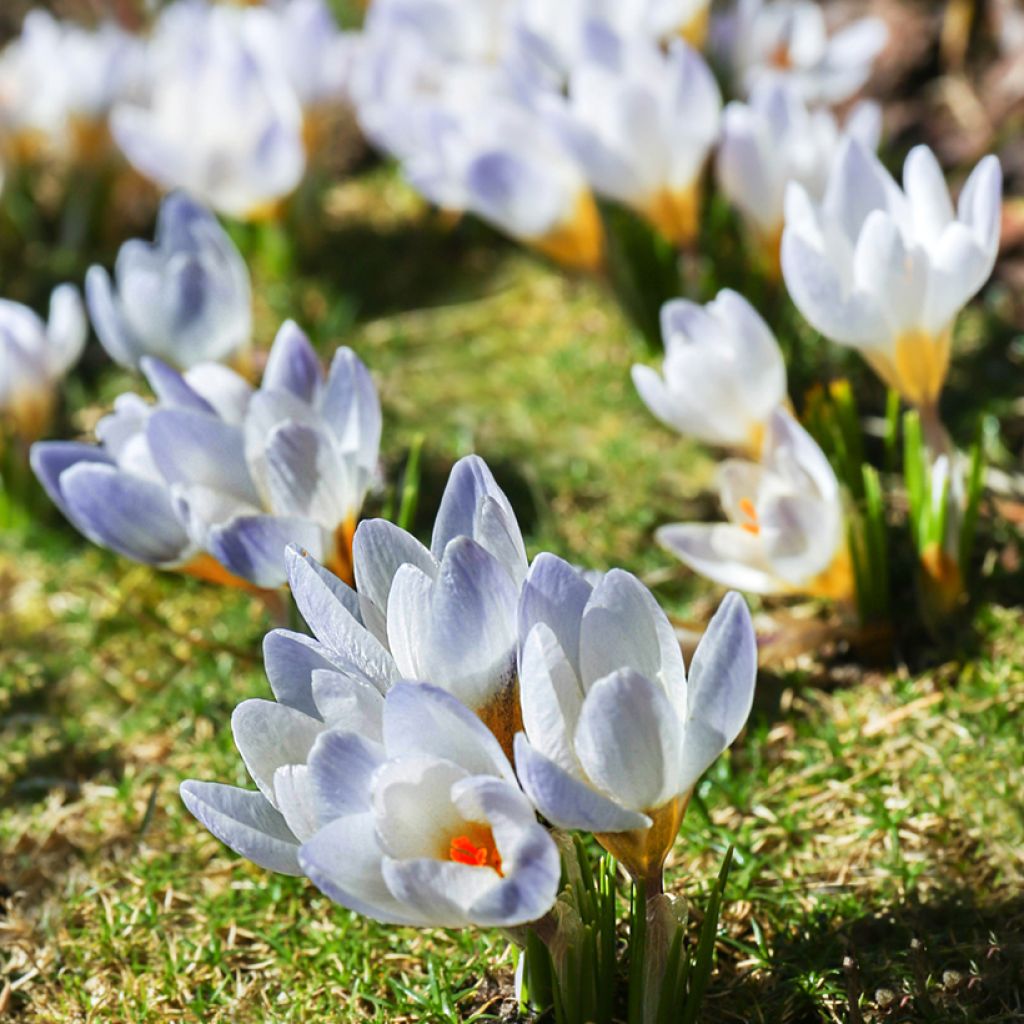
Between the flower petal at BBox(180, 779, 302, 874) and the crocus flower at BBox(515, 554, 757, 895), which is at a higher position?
the crocus flower at BBox(515, 554, 757, 895)

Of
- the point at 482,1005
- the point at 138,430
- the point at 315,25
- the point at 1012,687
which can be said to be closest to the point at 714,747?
the point at 482,1005

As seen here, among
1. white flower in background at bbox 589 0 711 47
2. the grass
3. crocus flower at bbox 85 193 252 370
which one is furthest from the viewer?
white flower in background at bbox 589 0 711 47

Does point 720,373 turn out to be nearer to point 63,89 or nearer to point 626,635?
point 626,635

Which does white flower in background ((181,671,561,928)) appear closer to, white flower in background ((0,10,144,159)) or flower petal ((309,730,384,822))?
flower petal ((309,730,384,822))

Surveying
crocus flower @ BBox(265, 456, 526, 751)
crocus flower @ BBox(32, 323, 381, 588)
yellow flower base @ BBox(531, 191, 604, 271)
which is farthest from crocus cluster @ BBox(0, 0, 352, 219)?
crocus flower @ BBox(265, 456, 526, 751)

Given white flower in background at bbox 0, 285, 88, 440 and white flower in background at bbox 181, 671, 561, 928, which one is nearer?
white flower in background at bbox 181, 671, 561, 928

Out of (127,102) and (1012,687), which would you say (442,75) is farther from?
(1012,687)

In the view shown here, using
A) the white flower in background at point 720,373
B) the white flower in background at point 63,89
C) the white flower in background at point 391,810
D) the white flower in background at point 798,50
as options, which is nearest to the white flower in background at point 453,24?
the white flower in background at point 798,50

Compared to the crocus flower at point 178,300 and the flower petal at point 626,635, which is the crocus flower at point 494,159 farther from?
the flower petal at point 626,635

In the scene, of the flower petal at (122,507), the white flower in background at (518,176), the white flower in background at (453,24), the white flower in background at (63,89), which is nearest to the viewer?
the flower petal at (122,507)
